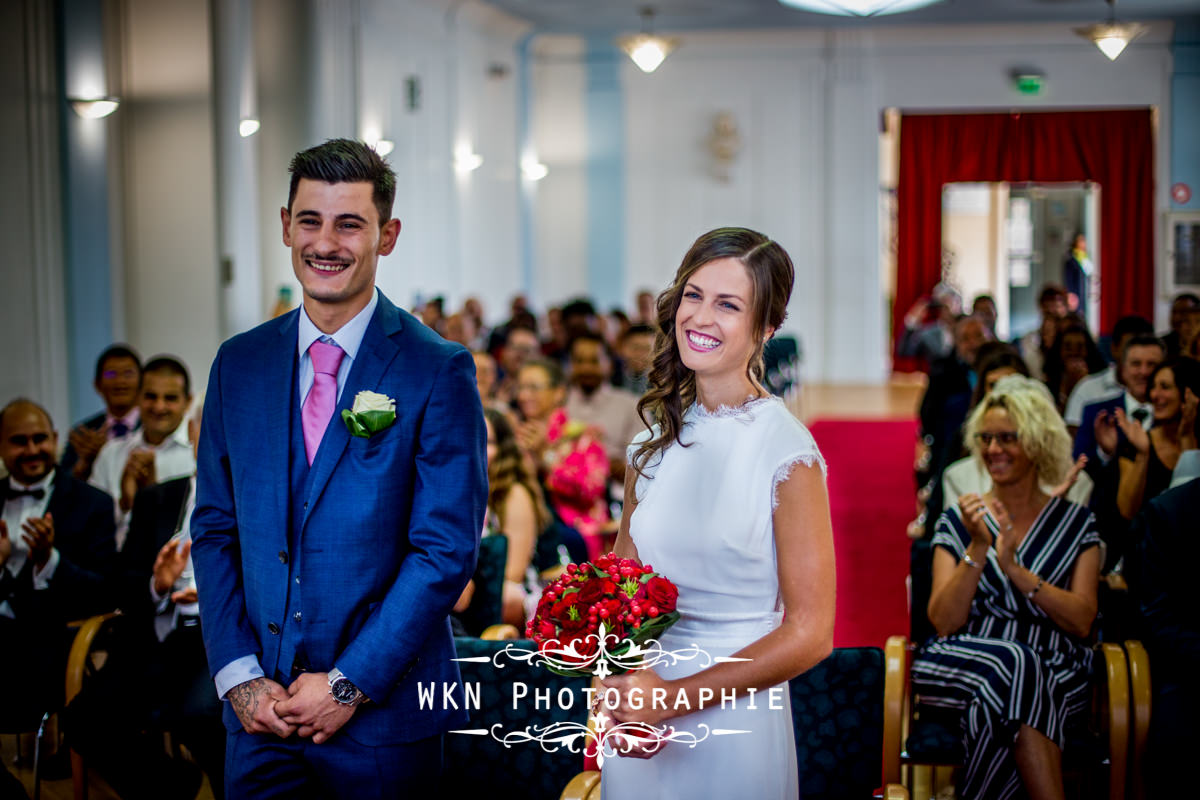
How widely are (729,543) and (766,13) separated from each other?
14.1 metres

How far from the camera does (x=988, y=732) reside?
3322 mm

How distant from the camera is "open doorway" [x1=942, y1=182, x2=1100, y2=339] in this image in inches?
710

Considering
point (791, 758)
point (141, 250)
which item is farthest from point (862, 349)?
point (791, 758)

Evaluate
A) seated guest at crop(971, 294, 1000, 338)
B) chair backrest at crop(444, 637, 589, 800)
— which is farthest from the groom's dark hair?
seated guest at crop(971, 294, 1000, 338)

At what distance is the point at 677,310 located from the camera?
2.18 metres

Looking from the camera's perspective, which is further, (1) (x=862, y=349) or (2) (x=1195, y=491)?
(1) (x=862, y=349)

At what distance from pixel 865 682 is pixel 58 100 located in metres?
6.95

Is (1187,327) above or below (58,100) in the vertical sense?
below

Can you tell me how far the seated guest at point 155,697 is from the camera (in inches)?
141

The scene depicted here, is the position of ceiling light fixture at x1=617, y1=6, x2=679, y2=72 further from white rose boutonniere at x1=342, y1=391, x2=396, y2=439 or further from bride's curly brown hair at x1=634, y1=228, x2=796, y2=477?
white rose boutonniere at x1=342, y1=391, x2=396, y2=439

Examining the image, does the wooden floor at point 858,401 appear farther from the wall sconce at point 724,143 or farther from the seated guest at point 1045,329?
the wall sconce at point 724,143

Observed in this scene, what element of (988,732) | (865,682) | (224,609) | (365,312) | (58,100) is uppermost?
(58,100)

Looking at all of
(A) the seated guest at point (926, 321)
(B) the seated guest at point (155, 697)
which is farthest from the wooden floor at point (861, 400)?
(B) the seated guest at point (155, 697)

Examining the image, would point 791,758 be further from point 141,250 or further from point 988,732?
point 141,250
